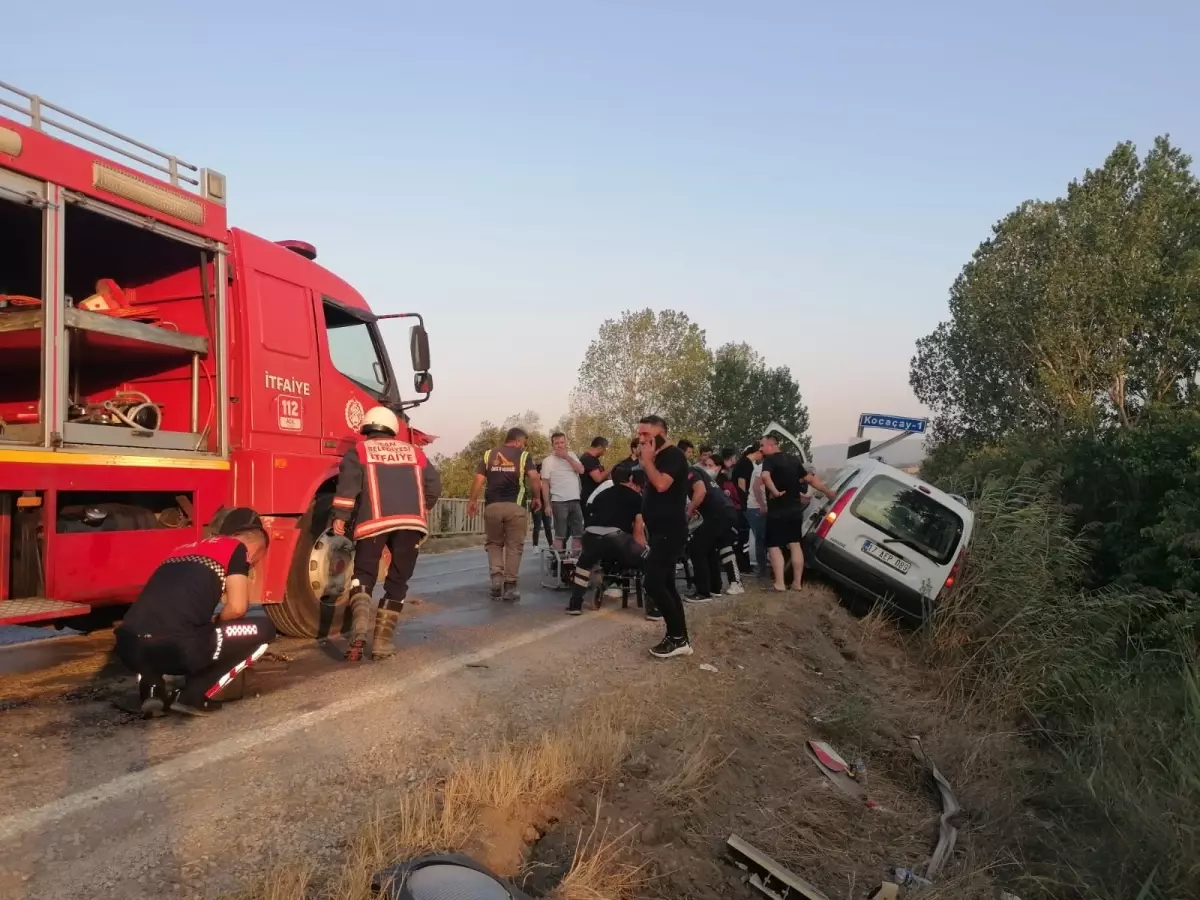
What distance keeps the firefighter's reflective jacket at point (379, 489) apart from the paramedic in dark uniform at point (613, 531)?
8.29 ft

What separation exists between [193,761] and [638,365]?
44.2 meters

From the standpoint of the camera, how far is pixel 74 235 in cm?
556

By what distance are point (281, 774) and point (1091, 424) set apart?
15.3 meters

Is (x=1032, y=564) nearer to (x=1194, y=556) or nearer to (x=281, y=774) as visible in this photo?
(x=1194, y=556)

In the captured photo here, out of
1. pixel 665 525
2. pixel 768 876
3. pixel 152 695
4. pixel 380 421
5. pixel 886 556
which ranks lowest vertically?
pixel 768 876

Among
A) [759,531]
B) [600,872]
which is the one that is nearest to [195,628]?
[600,872]

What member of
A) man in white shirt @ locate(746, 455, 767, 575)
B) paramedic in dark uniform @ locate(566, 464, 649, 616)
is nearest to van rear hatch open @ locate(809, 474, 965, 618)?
man in white shirt @ locate(746, 455, 767, 575)

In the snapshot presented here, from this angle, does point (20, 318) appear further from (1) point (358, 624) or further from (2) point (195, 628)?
(1) point (358, 624)

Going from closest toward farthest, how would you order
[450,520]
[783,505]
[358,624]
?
[358,624] → [783,505] → [450,520]

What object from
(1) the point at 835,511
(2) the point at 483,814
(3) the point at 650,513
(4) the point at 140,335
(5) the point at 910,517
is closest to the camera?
(2) the point at 483,814

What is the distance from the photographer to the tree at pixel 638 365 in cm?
4741

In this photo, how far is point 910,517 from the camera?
9.90 meters

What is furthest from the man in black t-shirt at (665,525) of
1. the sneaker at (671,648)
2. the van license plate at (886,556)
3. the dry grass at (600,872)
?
the van license plate at (886,556)

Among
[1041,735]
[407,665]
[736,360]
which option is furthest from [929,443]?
[407,665]
